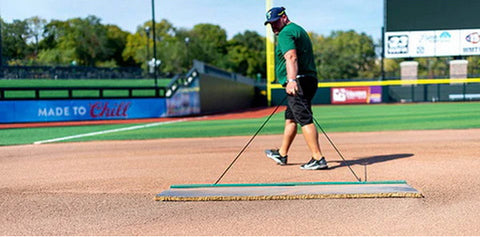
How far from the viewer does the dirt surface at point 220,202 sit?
2.65 m

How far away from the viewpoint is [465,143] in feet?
21.7

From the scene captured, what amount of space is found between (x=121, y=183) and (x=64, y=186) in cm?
51

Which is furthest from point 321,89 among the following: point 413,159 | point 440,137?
point 413,159

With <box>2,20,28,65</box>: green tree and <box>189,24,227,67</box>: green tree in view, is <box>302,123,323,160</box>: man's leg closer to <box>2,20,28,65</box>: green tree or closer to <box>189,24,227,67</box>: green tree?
<box>2,20,28,65</box>: green tree

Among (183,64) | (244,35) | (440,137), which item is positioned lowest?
(440,137)

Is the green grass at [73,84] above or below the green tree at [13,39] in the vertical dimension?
below

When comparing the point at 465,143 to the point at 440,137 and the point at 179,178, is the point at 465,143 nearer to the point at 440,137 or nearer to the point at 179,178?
the point at 440,137

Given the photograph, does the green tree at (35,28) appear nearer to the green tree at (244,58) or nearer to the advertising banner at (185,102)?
the advertising banner at (185,102)

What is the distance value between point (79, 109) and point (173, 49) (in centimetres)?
3950

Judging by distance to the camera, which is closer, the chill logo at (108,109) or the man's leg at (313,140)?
the man's leg at (313,140)

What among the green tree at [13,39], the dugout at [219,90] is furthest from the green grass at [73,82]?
the dugout at [219,90]

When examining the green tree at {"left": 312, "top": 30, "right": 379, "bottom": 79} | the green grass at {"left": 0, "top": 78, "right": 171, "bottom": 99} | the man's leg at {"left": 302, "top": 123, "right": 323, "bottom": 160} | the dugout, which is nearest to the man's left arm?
the man's leg at {"left": 302, "top": 123, "right": 323, "bottom": 160}

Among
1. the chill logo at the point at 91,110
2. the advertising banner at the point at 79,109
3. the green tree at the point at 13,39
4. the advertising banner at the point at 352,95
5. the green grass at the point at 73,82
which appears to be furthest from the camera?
the advertising banner at the point at 352,95

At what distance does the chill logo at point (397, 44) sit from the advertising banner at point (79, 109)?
9880mm
